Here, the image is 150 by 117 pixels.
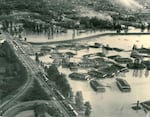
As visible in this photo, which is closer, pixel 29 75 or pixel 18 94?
pixel 18 94

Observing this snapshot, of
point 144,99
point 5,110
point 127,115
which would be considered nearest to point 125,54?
point 144,99

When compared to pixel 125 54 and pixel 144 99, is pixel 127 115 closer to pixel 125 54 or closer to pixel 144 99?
pixel 144 99

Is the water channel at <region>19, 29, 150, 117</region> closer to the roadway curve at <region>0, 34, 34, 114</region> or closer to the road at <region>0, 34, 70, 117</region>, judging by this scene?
the road at <region>0, 34, 70, 117</region>

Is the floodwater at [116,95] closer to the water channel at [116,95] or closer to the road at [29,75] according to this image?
the water channel at [116,95]

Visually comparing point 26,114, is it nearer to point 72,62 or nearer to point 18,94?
point 18,94

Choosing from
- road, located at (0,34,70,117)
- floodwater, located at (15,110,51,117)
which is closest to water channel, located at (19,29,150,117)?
road, located at (0,34,70,117)

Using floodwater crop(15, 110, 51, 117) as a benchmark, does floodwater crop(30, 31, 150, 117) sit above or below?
below

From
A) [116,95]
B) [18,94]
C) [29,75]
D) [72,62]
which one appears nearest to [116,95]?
[116,95]
